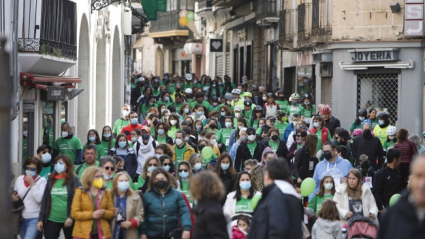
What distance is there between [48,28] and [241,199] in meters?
8.89

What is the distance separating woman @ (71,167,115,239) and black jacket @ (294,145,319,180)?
16.8ft

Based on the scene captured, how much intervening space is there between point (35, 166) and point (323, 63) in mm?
17059

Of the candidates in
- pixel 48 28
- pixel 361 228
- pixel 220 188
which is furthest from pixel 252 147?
pixel 220 188

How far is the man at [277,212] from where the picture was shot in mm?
6989

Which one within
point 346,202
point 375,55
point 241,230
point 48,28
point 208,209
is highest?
point 48,28

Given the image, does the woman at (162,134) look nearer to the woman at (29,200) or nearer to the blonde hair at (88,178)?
the woman at (29,200)

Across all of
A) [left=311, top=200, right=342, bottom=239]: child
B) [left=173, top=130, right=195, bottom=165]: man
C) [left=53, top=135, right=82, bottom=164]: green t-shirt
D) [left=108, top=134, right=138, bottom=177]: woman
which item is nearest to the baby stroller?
[left=311, top=200, right=342, bottom=239]: child

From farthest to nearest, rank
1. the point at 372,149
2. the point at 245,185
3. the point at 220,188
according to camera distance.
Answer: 1. the point at 372,149
2. the point at 245,185
3. the point at 220,188

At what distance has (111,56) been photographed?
106ft

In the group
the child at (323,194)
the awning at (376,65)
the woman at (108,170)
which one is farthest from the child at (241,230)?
the awning at (376,65)

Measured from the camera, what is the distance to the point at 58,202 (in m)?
10.5

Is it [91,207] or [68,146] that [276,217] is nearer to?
[91,207]

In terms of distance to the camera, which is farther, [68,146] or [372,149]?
[372,149]

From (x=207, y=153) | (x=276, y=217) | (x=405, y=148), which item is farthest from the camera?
(x=207, y=153)
